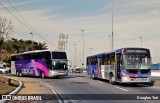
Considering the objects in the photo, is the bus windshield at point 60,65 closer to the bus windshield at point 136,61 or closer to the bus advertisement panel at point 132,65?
the bus advertisement panel at point 132,65

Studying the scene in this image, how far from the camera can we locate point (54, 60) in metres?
40.1

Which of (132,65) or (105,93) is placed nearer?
(105,93)

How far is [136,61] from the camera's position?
2522 cm

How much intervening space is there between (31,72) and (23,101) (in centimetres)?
3022

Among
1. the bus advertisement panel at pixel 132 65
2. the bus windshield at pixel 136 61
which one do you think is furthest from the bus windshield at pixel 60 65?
the bus windshield at pixel 136 61

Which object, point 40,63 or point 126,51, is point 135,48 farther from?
point 40,63

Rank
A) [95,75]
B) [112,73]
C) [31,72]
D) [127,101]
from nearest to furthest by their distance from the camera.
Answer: [127,101]
[112,73]
[95,75]
[31,72]

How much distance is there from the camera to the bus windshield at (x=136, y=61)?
25.2m

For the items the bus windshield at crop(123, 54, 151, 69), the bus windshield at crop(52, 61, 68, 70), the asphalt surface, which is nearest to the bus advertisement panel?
the bus windshield at crop(123, 54, 151, 69)

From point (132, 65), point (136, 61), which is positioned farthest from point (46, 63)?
point (136, 61)

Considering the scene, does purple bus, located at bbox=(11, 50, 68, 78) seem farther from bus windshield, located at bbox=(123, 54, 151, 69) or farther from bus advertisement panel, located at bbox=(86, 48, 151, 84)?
bus windshield, located at bbox=(123, 54, 151, 69)

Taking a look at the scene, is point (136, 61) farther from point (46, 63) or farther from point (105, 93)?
point (46, 63)

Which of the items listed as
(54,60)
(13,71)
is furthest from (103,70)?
(13,71)

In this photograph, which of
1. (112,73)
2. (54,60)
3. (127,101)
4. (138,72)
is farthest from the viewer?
(54,60)
